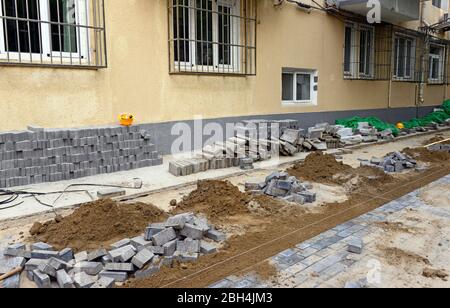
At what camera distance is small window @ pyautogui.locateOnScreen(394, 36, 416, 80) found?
15.5 metres

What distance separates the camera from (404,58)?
16.1m

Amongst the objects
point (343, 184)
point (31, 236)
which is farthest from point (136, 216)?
point (343, 184)

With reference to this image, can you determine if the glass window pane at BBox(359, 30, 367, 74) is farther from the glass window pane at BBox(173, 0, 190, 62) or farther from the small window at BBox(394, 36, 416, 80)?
the glass window pane at BBox(173, 0, 190, 62)

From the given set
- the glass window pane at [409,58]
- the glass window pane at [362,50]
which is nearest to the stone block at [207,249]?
the glass window pane at [362,50]

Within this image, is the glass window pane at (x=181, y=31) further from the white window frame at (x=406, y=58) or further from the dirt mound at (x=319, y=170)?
the white window frame at (x=406, y=58)

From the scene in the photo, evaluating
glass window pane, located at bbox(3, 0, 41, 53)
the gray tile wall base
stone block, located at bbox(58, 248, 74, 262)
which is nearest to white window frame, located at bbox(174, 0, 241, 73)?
the gray tile wall base

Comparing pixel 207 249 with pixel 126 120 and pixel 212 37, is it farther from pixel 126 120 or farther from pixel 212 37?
pixel 212 37

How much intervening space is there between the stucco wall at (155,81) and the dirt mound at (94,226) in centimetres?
284

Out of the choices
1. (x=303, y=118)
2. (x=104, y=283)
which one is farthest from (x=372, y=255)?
(x=303, y=118)

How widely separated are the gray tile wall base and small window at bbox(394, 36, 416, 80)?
1.46 meters

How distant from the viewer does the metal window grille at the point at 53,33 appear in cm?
627
